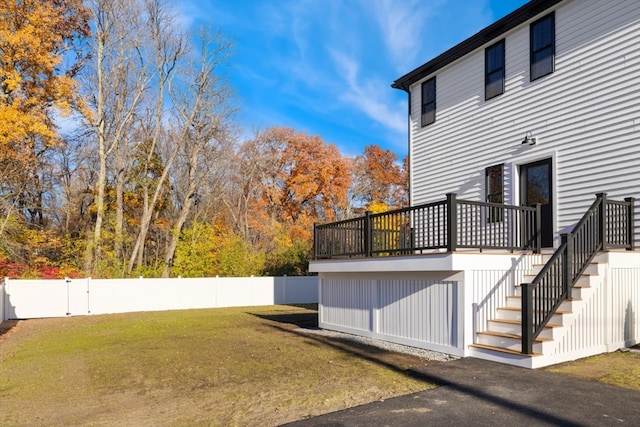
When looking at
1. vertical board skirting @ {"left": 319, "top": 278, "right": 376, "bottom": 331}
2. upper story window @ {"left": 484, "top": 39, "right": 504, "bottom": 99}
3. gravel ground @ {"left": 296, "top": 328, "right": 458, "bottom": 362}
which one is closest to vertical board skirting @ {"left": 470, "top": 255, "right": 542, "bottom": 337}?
gravel ground @ {"left": 296, "top": 328, "right": 458, "bottom": 362}

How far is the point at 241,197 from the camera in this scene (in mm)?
31250

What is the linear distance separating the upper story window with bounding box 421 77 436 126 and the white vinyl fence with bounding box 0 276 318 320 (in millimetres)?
11441

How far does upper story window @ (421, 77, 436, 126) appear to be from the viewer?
42.8 feet

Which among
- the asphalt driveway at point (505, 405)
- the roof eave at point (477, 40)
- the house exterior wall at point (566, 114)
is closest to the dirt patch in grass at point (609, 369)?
the asphalt driveway at point (505, 405)

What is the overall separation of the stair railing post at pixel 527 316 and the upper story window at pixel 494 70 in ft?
20.3

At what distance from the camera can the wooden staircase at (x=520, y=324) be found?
21.6 feet

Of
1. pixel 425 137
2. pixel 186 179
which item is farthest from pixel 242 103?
pixel 425 137

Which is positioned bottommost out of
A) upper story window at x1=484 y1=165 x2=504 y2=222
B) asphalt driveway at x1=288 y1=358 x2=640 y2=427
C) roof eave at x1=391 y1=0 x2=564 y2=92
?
asphalt driveway at x1=288 y1=358 x2=640 y2=427

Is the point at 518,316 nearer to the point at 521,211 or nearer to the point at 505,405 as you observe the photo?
the point at 521,211

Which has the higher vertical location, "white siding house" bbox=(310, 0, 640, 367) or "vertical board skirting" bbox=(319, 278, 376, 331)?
"white siding house" bbox=(310, 0, 640, 367)

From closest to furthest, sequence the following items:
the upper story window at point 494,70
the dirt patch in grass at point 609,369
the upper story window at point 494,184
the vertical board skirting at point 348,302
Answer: the dirt patch in grass at point 609,369, the vertical board skirting at point 348,302, the upper story window at point 494,184, the upper story window at point 494,70

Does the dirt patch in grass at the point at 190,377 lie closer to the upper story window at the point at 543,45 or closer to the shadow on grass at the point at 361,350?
the shadow on grass at the point at 361,350

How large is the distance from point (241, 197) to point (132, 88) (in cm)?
971

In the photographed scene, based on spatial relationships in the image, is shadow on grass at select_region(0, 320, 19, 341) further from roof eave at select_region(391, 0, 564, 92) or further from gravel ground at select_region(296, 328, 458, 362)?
roof eave at select_region(391, 0, 564, 92)
